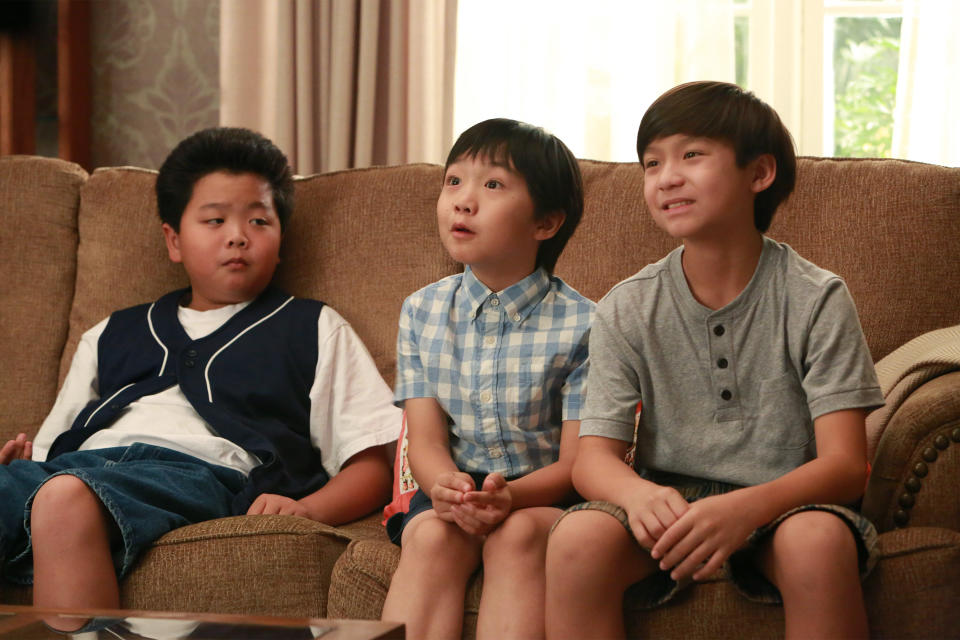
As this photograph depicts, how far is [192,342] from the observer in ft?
6.24

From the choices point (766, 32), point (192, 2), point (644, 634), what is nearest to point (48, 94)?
point (192, 2)

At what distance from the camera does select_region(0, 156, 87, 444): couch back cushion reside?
2051 mm

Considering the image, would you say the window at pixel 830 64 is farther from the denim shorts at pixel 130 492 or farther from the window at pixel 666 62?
the denim shorts at pixel 130 492

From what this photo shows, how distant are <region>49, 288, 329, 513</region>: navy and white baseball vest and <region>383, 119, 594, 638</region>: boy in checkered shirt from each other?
0.31 metres

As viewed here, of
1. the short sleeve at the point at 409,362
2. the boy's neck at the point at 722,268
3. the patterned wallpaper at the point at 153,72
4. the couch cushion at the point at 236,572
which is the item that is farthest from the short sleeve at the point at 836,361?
the patterned wallpaper at the point at 153,72

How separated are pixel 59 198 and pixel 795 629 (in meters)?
1.74

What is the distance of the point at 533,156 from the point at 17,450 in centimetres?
101

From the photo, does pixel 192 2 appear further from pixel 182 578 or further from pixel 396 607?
pixel 396 607

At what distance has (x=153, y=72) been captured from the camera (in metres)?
3.13

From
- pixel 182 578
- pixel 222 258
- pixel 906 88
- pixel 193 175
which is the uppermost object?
pixel 906 88

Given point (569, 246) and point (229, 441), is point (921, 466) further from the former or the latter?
point (229, 441)

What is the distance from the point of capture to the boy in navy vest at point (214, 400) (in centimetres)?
155

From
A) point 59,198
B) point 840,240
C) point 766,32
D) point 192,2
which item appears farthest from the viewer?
point 192,2

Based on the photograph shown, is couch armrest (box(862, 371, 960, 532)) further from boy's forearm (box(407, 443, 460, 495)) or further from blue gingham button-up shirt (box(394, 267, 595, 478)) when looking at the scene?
boy's forearm (box(407, 443, 460, 495))
